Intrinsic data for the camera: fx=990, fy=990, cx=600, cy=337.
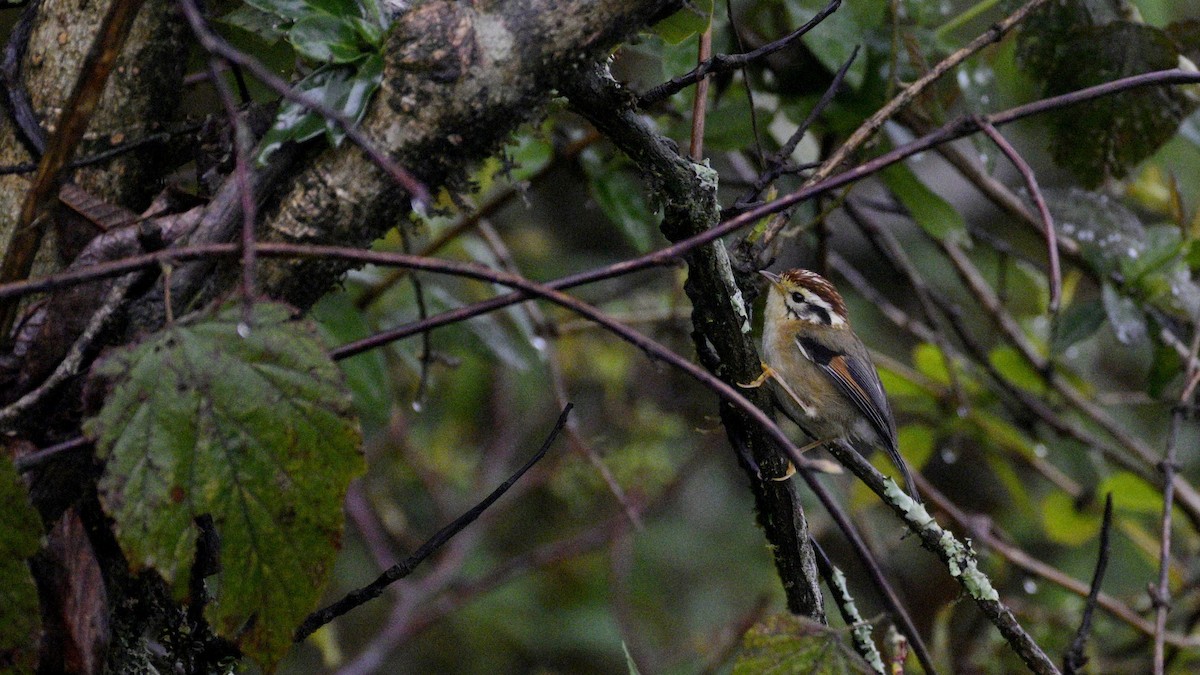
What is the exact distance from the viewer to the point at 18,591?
1155 millimetres

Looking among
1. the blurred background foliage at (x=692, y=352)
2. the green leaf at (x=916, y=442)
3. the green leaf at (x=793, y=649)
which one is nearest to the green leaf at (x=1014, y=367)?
the blurred background foliage at (x=692, y=352)

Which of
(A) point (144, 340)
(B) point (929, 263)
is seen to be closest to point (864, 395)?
(A) point (144, 340)

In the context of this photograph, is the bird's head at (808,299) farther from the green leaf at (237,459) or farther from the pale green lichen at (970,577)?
the green leaf at (237,459)

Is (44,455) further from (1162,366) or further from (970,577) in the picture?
(1162,366)

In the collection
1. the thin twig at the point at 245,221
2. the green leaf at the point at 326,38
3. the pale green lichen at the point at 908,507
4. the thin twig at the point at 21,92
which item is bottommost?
the pale green lichen at the point at 908,507

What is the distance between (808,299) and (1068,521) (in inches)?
67.5

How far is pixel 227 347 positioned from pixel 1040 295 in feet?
11.2

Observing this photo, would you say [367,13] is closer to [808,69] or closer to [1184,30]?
[808,69]

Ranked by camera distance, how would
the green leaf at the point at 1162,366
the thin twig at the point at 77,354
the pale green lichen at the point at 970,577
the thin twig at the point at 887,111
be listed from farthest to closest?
the green leaf at the point at 1162,366, the thin twig at the point at 887,111, the pale green lichen at the point at 970,577, the thin twig at the point at 77,354

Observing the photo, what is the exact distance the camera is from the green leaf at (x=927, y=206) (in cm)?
269

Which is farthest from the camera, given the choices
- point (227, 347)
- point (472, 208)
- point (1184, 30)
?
point (1184, 30)

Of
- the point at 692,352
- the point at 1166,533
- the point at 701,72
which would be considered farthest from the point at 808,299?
the point at 701,72

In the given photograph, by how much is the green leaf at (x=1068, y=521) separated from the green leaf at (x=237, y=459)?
329cm

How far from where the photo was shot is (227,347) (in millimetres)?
1166
